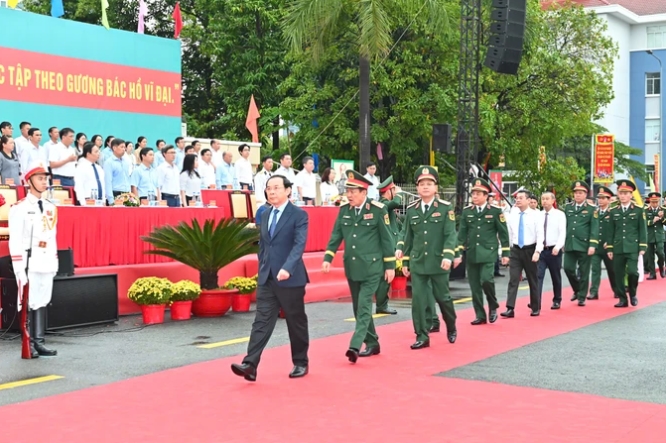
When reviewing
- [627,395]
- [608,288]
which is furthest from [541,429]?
[608,288]

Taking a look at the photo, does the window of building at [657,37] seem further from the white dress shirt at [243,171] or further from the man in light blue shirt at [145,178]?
the man in light blue shirt at [145,178]

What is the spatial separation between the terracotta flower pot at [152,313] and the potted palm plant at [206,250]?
2.79 feet

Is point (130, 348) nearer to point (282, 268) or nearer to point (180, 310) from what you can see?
point (180, 310)

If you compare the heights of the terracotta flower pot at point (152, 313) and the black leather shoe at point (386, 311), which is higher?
the terracotta flower pot at point (152, 313)

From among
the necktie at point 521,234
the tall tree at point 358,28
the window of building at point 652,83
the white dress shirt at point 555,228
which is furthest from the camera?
the window of building at point 652,83

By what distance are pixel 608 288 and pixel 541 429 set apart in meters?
13.4

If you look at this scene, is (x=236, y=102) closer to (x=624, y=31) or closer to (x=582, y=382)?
(x=582, y=382)

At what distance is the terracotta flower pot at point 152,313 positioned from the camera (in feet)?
41.9

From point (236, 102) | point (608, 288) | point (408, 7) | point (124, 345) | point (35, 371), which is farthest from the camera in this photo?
point (236, 102)

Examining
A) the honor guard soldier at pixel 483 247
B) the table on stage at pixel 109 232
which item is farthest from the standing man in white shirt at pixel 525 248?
the table on stage at pixel 109 232

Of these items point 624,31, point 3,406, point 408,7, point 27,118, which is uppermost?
point 624,31

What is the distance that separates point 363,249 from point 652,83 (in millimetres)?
65917

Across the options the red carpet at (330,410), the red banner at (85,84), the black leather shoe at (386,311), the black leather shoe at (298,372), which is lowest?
the red carpet at (330,410)

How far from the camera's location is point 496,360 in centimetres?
987
